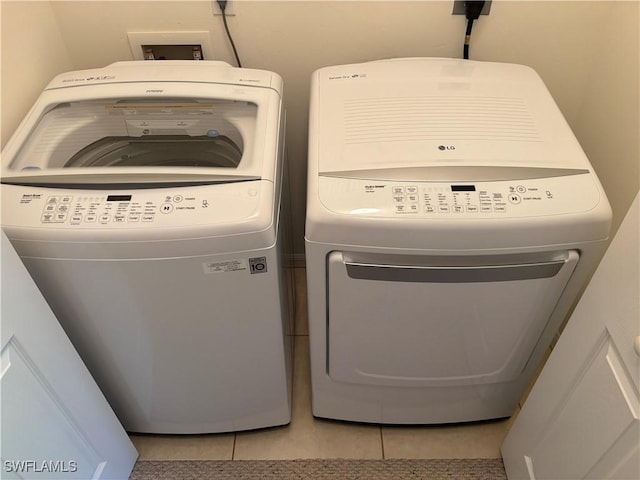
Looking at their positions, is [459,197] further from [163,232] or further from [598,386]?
[163,232]

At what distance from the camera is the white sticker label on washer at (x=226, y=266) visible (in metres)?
0.90

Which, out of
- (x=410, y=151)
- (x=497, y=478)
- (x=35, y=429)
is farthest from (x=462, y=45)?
(x=35, y=429)

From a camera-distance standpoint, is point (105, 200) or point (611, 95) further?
point (611, 95)

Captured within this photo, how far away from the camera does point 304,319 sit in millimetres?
1702

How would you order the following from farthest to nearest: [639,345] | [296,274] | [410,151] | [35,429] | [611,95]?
[296,274], [611,95], [410,151], [35,429], [639,345]

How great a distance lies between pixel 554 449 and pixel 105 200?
1.04 m

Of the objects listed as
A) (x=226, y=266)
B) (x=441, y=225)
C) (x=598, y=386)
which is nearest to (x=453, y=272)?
(x=441, y=225)

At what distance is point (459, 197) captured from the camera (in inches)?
34.6

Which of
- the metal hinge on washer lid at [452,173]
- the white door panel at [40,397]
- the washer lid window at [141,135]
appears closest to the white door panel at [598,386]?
the metal hinge on washer lid at [452,173]

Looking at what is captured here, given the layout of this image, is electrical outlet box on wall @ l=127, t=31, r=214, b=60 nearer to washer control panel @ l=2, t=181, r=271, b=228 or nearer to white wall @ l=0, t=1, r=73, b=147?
white wall @ l=0, t=1, r=73, b=147

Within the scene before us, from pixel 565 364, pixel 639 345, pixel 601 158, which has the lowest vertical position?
pixel 565 364

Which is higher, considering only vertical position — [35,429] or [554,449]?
[35,429]

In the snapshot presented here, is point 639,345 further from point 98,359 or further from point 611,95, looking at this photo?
point 98,359

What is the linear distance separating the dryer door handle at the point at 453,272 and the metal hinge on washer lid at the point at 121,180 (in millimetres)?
277
